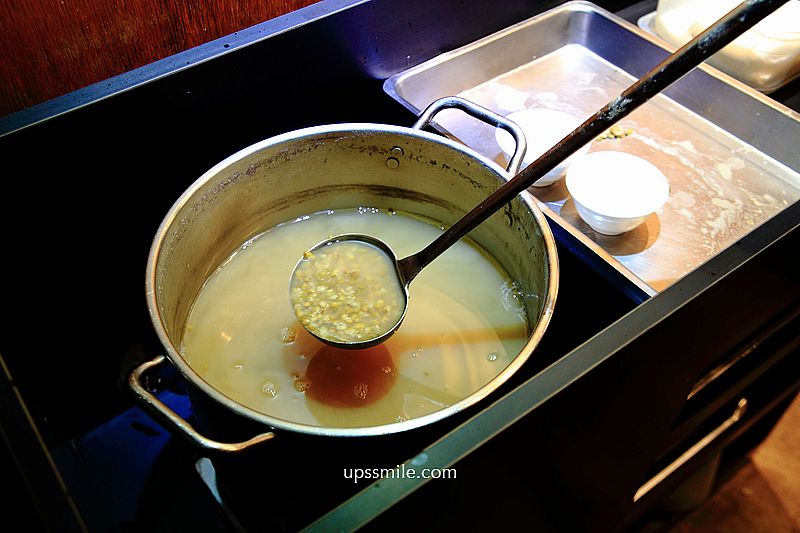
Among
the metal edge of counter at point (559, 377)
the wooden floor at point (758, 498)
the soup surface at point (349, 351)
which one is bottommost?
the wooden floor at point (758, 498)

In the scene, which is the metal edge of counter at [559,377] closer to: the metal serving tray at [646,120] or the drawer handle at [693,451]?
the metal serving tray at [646,120]

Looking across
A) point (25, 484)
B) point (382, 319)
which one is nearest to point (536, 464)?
point (382, 319)

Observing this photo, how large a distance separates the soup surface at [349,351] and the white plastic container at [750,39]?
90cm

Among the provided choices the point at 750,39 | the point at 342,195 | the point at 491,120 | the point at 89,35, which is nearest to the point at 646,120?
the point at 750,39

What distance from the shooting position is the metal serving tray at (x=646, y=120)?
1.51 m

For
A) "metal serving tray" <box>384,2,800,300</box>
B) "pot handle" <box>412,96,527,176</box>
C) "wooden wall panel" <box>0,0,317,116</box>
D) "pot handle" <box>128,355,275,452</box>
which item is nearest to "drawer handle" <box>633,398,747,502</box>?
"metal serving tray" <box>384,2,800,300</box>

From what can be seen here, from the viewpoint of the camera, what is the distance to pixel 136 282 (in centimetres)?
145

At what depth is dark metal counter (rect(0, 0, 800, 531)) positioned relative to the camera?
0.96m

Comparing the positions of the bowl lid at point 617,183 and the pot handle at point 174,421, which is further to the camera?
the bowl lid at point 617,183

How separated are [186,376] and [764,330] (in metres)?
1.27

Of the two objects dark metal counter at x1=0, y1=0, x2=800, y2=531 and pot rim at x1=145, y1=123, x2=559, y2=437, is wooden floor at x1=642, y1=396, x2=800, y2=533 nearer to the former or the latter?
dark metal counter at x1=0, y1=0, x2=800, y2=531

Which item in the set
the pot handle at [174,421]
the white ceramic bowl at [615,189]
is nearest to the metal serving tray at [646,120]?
the white ceramic bowl at [615,189]

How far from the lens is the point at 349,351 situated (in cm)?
121

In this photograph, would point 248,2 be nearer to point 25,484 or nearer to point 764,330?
point 25,484
